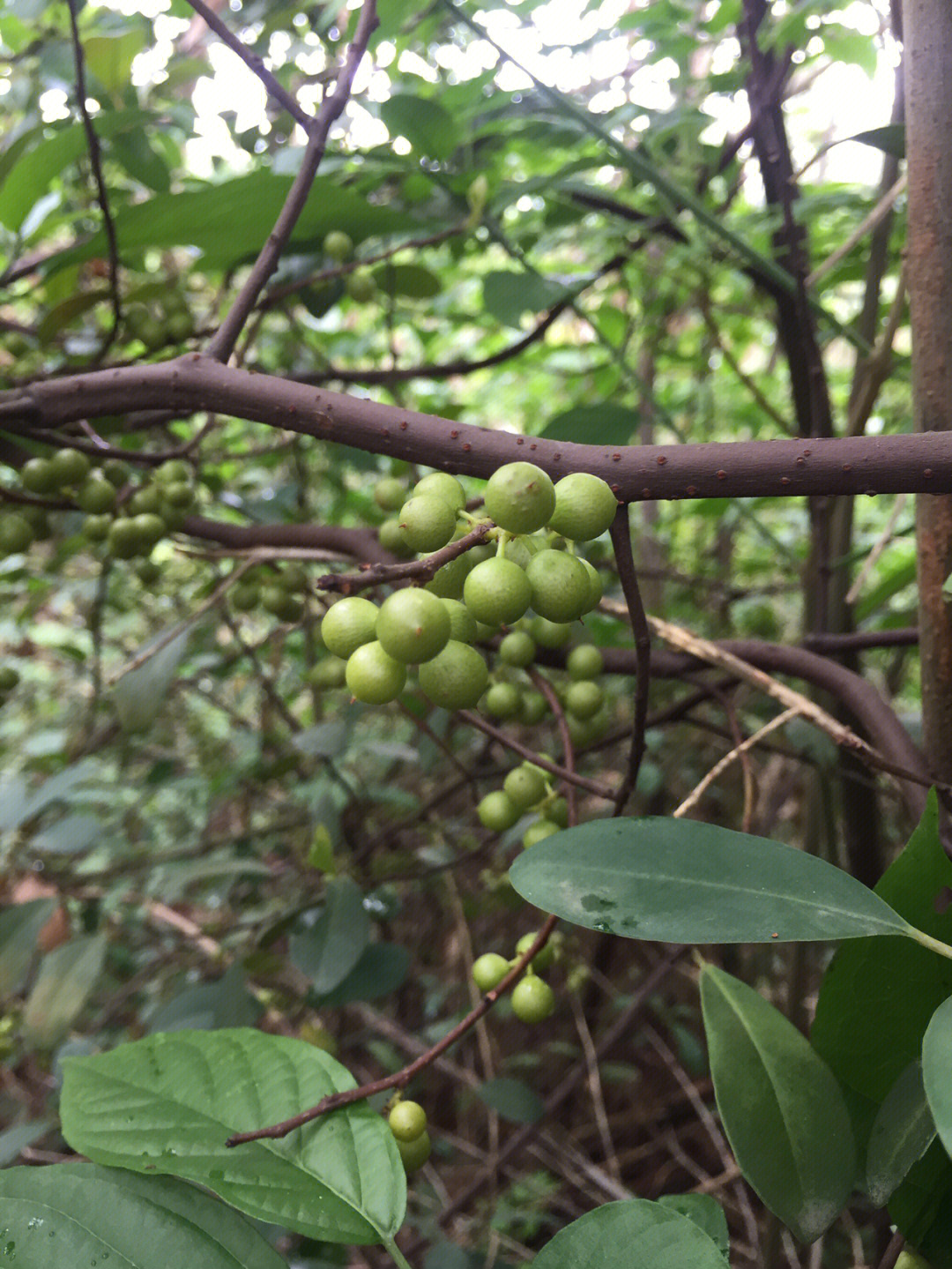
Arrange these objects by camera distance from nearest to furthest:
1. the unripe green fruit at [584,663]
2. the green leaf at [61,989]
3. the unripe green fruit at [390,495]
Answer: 1. the unripe green fruit at [584,663]
2. the unripe green fruit at [390,495]
3. the green leaf at [61,989]

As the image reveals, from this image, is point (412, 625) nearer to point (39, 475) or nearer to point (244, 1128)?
point (244, 1128)

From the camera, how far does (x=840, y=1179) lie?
1.63ft

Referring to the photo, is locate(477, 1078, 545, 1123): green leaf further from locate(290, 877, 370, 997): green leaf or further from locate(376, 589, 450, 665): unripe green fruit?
locate(376, 589, 450, 665): unripe green fruit

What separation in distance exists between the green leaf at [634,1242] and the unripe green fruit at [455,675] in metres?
0.27

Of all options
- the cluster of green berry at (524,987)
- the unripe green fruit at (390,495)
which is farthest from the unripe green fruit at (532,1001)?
the unripe green fruit at (390,495)

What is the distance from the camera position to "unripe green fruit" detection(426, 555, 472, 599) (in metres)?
0.51

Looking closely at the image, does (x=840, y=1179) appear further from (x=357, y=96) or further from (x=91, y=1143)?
(x=357, y=96)

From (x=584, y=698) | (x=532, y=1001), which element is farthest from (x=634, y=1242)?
(x=584, y=698)

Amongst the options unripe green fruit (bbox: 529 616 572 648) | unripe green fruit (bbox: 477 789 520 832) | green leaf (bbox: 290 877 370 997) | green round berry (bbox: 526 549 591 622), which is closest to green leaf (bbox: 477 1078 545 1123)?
green leaf (bbox: 290 877 370 997)

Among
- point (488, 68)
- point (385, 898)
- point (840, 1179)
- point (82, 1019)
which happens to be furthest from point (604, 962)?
point (488, 68)

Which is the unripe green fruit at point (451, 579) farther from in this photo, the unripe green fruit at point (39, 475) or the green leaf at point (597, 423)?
the unripe green fruit at point (39, 475)

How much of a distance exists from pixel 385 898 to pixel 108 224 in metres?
0.96

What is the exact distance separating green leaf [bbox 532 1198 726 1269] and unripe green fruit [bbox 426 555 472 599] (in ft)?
1.10

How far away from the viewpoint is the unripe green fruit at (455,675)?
0.50 metres
